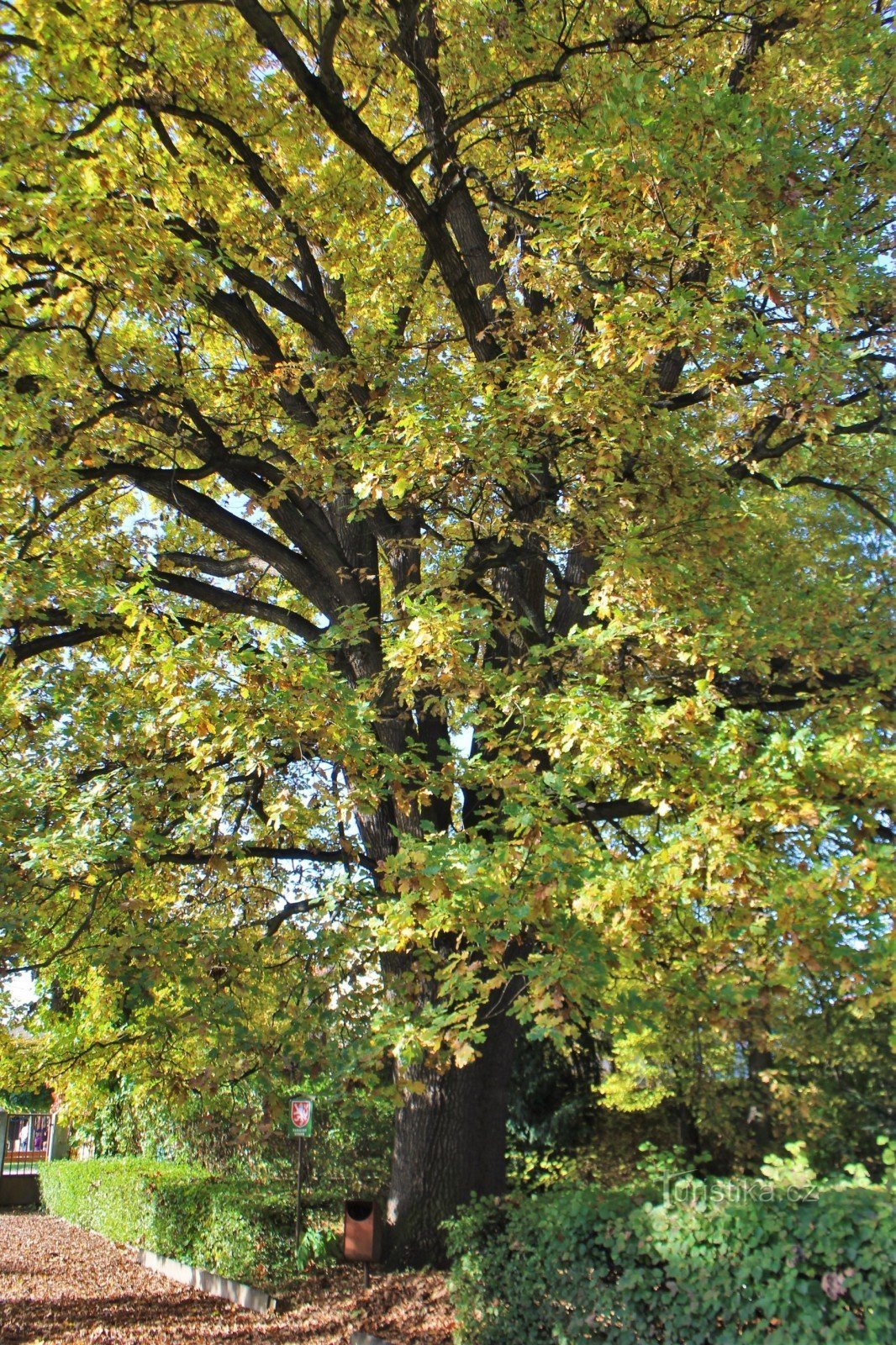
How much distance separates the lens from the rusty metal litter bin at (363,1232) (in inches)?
328

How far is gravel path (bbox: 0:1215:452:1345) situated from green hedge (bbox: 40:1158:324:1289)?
38 cm

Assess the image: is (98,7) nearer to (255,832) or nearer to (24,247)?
(24,247)

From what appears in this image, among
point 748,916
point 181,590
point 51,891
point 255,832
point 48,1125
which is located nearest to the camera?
point 748,916

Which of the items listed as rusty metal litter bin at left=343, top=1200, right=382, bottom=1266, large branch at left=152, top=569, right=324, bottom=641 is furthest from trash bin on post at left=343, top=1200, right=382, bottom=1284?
large branch at left=152, top=569, right=324, bottom=641

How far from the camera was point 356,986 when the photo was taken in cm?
647

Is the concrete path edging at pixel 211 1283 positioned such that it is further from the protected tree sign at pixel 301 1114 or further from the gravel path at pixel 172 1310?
the protected tree sign at pixel 301 1114

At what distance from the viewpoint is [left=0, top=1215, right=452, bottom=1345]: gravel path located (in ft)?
25.2

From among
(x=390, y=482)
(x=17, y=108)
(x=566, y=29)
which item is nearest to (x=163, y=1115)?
(x=390, y=482)

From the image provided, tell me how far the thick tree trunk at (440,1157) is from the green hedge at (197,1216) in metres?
2.15

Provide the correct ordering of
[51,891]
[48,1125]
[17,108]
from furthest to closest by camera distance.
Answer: [48,1125]
[51,891]
[17,108]

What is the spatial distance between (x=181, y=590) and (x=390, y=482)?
9.29 ft

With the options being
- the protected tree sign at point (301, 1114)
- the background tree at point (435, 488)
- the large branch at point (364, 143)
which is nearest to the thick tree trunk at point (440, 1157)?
the background tree at point (435, 488)

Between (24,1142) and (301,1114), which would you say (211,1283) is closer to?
(301,1114)

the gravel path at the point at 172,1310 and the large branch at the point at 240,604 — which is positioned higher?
the large branch at the point at 240,604
